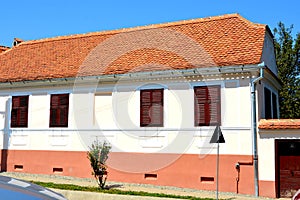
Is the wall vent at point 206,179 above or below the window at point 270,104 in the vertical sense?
below

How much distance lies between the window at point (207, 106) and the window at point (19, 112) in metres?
8.40

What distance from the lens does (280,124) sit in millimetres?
12391

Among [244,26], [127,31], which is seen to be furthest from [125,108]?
[244,26]

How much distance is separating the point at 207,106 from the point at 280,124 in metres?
2.75

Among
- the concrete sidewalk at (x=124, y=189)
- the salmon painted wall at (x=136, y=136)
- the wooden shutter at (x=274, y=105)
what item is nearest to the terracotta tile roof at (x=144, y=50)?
the salmon painted wall at (x=136, y=136)

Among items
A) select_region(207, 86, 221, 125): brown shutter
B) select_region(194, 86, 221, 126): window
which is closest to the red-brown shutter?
select_region(194, 86, 221, 126): window

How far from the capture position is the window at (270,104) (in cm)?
1482

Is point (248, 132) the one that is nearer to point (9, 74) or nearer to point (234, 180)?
point (234, 180)

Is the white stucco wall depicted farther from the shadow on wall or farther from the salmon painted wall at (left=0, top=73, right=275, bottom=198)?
the shadow on wall

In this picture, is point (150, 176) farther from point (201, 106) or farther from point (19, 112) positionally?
point (19, 112)

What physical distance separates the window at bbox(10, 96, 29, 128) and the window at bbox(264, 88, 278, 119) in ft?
35.9

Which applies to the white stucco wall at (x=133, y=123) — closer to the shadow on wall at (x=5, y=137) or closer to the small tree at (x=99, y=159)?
the shadow on wall at (x=5, y=137)

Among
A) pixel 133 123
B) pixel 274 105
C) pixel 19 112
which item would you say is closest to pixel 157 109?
pixel 133 123

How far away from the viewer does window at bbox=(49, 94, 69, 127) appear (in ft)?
53.4
